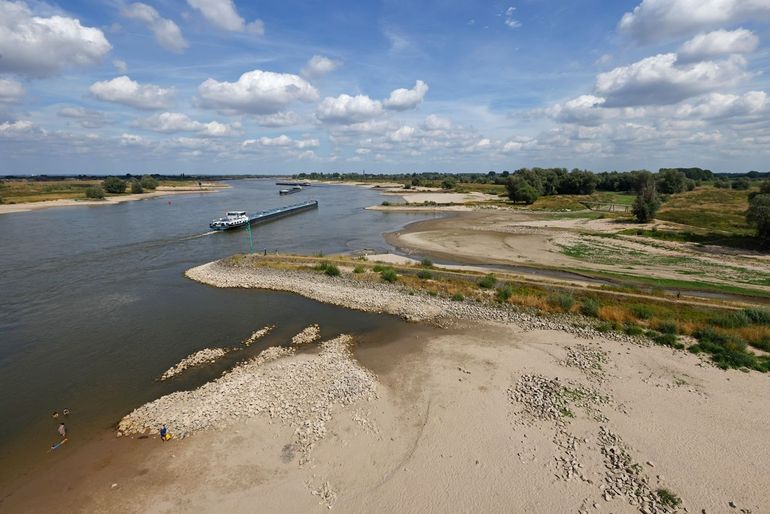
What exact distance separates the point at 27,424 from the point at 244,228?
56.5 metres

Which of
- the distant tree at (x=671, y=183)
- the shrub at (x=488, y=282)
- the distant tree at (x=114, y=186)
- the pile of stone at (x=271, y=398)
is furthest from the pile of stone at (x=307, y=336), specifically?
the distant tree at (x=114, y=186)

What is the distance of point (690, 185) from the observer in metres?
118

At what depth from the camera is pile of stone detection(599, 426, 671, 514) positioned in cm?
1172

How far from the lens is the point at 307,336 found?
24.8 metres

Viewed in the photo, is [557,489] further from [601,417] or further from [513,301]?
[513,301]

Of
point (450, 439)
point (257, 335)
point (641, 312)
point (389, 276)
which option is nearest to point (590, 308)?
point (641, 312)

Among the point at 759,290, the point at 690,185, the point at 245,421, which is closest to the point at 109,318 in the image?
the point at 245,421

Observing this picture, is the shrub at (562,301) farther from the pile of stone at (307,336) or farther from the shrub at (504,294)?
the pile of stone at (307,336)

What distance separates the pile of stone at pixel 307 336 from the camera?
942 inches

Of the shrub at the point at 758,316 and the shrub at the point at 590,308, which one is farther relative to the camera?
the shrub at the point at 590,308

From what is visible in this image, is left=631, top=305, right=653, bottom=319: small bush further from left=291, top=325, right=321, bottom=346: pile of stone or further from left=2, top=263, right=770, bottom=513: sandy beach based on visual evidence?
left=291, top=325, right=321, bottom=346: pile of stone

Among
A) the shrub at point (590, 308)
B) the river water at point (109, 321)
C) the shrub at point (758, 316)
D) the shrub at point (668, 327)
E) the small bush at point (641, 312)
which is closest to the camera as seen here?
the river water at point (109, 321)

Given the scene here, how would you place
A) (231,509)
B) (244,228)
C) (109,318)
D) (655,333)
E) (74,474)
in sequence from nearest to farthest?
(231,509) → (74,474) → (655,333) → (109,318) → (244,228)

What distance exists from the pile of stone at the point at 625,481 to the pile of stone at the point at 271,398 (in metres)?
9.65
